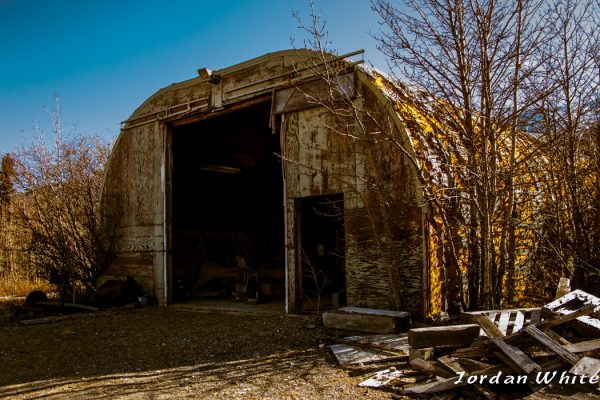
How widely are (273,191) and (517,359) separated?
12.2m

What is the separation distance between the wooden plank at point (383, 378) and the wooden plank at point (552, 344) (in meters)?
1.36

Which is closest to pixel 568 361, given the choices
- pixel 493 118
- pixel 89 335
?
pixel 493 118

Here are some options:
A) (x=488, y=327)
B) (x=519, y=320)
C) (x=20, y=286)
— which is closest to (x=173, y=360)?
(x=488, y=327)

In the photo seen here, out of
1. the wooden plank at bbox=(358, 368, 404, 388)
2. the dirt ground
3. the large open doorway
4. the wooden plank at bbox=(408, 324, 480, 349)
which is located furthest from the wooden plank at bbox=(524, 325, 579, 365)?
the large open doorway

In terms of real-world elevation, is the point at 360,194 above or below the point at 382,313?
above

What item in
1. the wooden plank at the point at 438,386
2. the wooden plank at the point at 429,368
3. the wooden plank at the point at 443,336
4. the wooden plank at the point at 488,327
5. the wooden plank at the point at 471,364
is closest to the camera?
the wooden plank at the point at 438,386

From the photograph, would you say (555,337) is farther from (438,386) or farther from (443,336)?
(438,386)

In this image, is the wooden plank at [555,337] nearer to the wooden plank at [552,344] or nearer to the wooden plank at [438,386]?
the wooden plank at [552,344]

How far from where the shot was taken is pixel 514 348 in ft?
14.4

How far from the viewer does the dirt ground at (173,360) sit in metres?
4.89

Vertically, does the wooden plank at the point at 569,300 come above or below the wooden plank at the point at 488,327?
above

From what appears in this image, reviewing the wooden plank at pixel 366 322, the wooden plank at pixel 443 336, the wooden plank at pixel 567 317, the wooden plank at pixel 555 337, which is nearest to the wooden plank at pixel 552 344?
the wooden plank at pixel 555 337

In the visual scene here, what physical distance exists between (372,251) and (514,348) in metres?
3.59

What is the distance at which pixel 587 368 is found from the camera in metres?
3.88
